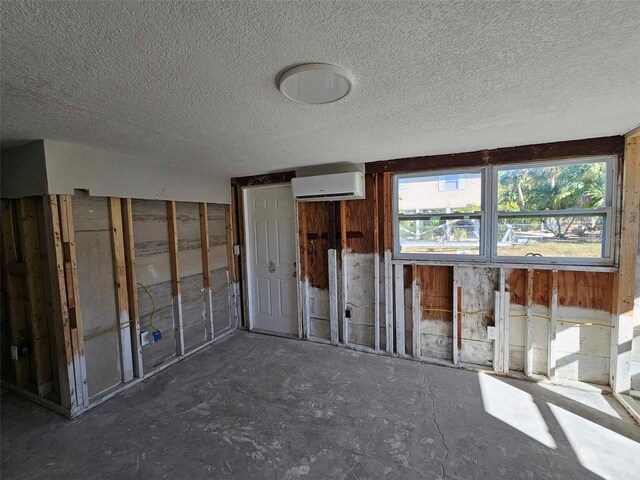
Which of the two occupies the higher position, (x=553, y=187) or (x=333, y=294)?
(x=553, y=187)

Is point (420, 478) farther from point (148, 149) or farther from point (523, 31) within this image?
point (148, 149)

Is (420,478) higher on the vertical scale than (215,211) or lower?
lower

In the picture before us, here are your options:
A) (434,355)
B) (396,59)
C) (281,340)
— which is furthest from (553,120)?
(281,340)

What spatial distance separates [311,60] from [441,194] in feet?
7.50

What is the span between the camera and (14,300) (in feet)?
8.36

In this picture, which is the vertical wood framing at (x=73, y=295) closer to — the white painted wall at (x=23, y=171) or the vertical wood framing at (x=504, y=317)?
the white painted wall at (x=23, y=171)

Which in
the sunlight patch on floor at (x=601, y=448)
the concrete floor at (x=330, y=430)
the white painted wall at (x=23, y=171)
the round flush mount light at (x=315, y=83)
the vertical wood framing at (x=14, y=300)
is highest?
the round flush mount light at (x=315, y=83)

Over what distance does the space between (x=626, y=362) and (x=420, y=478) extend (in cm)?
214

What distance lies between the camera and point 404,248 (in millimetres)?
3146

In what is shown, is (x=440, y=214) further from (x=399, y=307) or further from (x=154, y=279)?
(x=154, y=279)

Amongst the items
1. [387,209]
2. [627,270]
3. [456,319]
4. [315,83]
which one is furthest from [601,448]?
[315,83]

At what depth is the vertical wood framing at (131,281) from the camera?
266 cm

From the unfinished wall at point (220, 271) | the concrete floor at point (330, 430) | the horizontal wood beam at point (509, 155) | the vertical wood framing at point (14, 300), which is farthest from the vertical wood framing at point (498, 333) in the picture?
the vertical wood framing at point (14, 300)

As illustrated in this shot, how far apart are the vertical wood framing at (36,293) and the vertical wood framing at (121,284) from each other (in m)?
0.55
